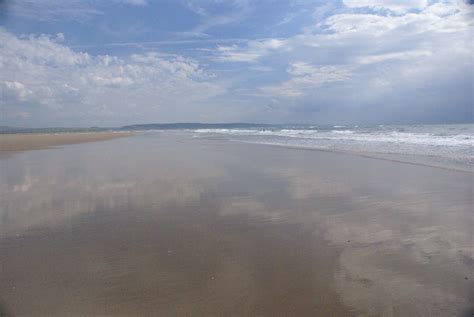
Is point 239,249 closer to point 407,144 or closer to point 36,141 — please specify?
point 407,144

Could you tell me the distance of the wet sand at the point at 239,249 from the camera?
11.1ft

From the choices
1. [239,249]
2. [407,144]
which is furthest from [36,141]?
[239,249]

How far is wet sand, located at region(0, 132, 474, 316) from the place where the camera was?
11.1 ft

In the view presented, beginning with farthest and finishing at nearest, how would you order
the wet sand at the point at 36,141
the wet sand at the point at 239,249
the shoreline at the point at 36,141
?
the wet sand at the point at 36,141 → the shoreline at the point at 36,141 → the wet sand at the point at 239,249

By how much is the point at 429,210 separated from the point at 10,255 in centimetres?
727

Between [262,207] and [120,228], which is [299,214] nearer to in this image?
[262,207]

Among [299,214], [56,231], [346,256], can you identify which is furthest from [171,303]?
[299,214]

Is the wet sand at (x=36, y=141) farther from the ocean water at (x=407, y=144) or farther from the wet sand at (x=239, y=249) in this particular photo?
the wet sand at (x=239, y=249)

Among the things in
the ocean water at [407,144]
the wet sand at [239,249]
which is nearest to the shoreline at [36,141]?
the ocean water at [407,144]

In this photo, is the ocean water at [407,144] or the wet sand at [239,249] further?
the ocean water at [407,144]

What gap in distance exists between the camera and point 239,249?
15.5 feet

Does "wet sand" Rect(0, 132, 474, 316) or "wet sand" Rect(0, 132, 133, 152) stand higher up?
"wet sand" Rect(0, 132, 133, 152)

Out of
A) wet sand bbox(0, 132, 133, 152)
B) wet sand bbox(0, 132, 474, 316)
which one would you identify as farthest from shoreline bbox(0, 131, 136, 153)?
wet sand bbox(0, 132, 474, 316)

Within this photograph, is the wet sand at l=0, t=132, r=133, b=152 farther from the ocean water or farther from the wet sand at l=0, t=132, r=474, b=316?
the wet sand at l=0, t=132, r=474, b=316
